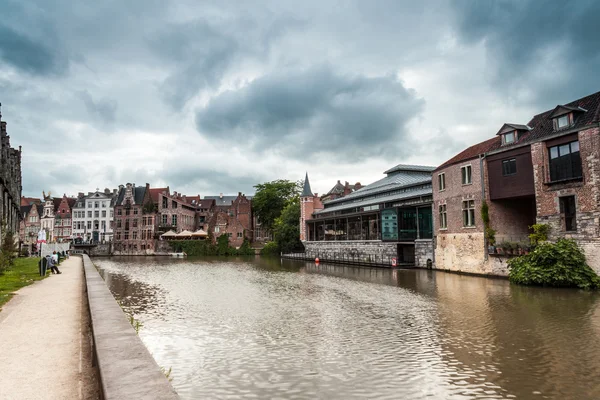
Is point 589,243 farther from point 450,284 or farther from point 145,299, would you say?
point 145,299

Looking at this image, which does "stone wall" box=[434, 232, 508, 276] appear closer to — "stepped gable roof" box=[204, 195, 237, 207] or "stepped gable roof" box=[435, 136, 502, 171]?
"stepped gable roof" box=[435, 136, 502, 171]

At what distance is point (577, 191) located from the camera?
66.6 feet

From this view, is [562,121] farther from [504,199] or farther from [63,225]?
[63,225]

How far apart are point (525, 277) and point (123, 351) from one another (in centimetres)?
2071

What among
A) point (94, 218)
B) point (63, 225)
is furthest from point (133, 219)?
point (63, 225)

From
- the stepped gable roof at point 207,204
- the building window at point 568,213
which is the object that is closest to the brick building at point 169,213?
the stepped gable roof at point 207,204

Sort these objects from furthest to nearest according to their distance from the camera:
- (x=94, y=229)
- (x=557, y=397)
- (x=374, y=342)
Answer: (x=94, y=229) < (x=374, y=342) < (x=557, y=397)

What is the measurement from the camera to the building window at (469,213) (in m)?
27.7

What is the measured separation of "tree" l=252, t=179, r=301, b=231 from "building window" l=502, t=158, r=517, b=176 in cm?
5370

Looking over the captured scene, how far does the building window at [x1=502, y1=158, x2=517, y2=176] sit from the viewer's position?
24.7 metres

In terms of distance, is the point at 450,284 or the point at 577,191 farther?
the point at 450,284

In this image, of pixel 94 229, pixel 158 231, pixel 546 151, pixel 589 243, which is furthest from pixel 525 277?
pixel 94 229

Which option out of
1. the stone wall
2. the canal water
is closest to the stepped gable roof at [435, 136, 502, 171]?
the stone wall

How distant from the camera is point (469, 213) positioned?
91.8 feet
